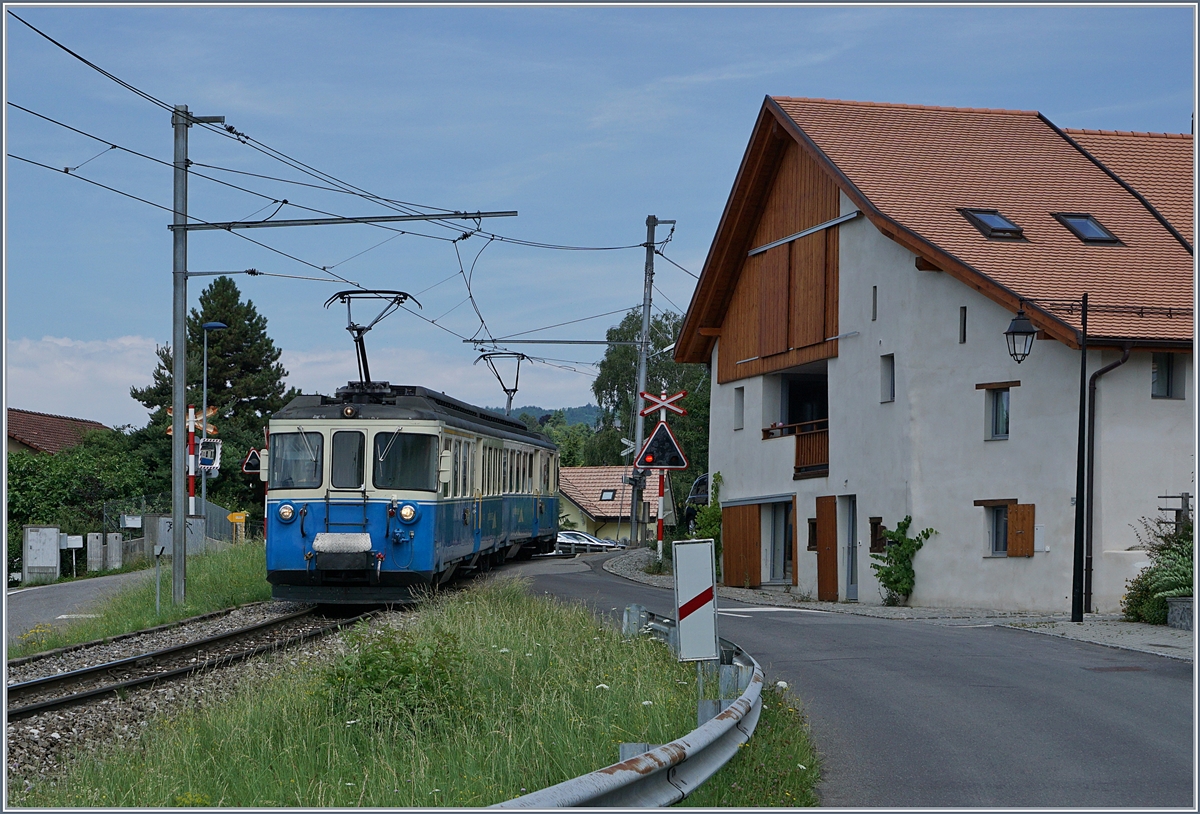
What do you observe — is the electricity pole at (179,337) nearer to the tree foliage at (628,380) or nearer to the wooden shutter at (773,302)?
the wooden shutter at (773,302)

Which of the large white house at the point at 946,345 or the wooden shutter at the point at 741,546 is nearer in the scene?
the large white house at the point at 946,345

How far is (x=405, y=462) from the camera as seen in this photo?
20125mm

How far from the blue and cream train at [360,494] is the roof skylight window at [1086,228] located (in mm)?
12576

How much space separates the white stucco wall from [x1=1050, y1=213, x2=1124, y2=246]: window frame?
9.23ft

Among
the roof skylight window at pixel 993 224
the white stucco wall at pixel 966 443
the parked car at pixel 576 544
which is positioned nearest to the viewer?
the white stucco wall at pixel 966 443

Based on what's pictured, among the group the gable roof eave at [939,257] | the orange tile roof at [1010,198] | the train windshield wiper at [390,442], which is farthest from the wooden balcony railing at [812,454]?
the train windshield wiper at [390,442]

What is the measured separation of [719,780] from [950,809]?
1.24 m

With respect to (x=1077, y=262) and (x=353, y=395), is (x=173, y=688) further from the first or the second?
(x=1077, y=262)

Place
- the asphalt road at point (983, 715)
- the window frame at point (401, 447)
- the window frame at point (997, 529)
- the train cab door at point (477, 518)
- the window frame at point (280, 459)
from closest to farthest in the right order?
the asphalt road at point (983, 715) → the window frame at point (401, 447) → the window frame at point (280, 459) → the train cab door at point (477, 518) → the window frame at point (997, 529)

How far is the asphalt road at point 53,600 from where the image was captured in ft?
78.0

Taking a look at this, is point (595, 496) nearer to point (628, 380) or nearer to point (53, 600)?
point (628, 380)

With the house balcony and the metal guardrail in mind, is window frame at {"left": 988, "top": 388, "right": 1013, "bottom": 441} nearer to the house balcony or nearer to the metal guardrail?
the house balcony

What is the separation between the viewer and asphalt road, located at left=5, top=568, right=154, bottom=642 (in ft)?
78.0

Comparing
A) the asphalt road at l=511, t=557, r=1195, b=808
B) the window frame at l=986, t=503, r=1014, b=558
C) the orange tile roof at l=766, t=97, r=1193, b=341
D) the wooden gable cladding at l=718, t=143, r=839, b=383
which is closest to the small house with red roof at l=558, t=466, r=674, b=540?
the wooden gable cladding at l=718, t=143, r=839, b=383
